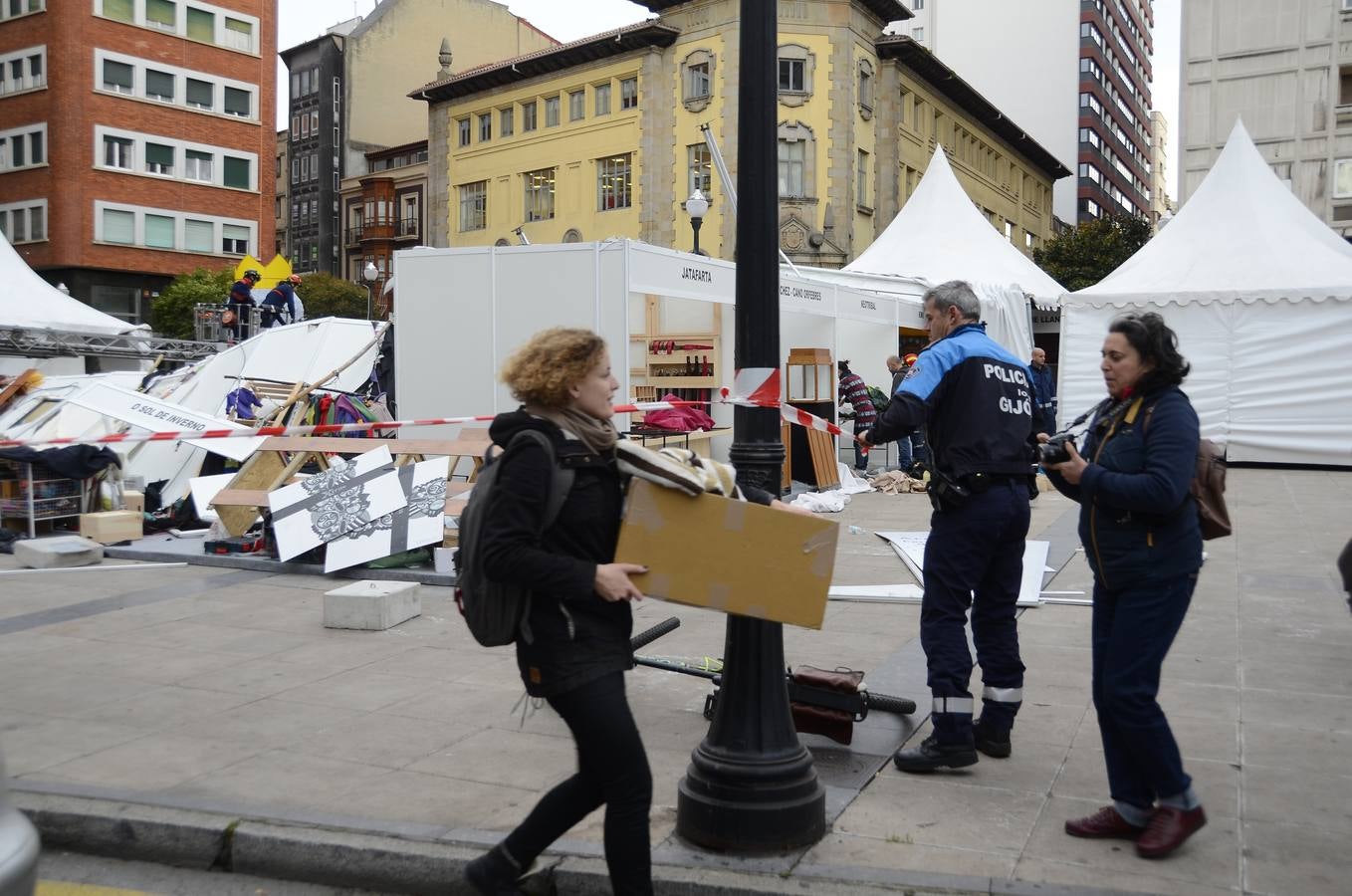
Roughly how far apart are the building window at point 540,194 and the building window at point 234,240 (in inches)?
515

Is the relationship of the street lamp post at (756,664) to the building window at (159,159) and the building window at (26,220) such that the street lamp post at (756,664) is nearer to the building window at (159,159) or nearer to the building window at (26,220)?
the building window at (26,220)

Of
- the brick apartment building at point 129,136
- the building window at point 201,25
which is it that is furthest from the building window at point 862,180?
the building window at point 201,25

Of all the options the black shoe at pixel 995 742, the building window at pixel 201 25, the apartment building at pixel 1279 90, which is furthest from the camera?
the building window at pixel 201 25

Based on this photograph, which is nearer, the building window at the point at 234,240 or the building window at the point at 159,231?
the building window at the point at 159,231

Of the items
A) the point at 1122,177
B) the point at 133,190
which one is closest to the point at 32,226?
the point at 133,190

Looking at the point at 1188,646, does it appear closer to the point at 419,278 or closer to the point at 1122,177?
the point at 419,278

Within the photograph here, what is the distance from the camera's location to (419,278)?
14594 millimetres

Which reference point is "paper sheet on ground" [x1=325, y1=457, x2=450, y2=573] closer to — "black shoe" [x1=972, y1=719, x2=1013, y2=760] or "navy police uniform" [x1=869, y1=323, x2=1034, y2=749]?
"navy police uniform" [x1=869, y1=323, x2=1034, y2=749]

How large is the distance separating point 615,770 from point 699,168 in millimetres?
41091

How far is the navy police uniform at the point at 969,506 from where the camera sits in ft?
15.6

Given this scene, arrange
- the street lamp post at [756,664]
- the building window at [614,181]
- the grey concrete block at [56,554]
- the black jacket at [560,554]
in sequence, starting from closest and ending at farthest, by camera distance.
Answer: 1. the black jacket at [560,554]
2. the street lamp post at [756,664]
3. the grey concrete block at [56,554]
4. the building window at [614,181]

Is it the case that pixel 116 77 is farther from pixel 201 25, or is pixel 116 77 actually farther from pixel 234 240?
pixel 234 240

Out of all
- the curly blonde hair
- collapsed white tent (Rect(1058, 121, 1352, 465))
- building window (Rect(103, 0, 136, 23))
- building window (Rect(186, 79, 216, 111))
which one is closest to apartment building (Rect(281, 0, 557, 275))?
building window (Rect(186, 79, 216, 111))

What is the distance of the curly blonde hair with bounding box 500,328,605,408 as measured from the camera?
3.27 m
